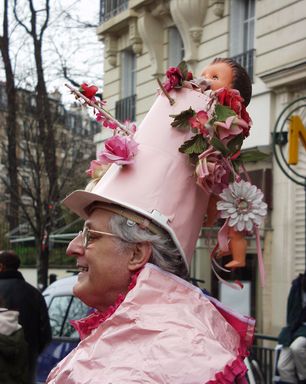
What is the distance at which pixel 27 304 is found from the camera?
24.4ft

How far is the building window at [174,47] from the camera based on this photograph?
1875 cm

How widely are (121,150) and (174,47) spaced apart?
647 inches

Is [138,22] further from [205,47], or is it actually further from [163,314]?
[163,314]

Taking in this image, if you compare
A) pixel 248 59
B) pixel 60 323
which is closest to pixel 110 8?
pixel 248 59

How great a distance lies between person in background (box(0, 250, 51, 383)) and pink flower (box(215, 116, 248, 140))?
195 inches

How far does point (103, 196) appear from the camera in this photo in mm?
2721

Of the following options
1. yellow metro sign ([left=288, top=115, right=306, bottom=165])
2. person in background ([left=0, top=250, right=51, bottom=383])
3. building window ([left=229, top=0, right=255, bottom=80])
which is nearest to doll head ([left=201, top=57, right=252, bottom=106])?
person in background ([left=0, top=250, right=51, bottom=383])

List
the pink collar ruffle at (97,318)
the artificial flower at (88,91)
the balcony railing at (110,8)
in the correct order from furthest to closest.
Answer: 1. the balcony railing at (110,8)
2. the artificial flower at (88,91)
3. the pink collar ruffle at (97,318)

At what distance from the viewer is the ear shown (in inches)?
106

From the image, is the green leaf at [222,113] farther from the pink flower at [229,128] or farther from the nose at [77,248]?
the nose at [77,248]

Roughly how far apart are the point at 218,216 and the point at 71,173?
16.8 metres

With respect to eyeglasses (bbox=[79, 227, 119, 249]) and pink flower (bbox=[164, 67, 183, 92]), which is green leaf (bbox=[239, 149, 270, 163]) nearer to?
pink flower (bbox=[164, 67, 183, 92])

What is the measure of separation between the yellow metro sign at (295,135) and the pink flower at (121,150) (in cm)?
879

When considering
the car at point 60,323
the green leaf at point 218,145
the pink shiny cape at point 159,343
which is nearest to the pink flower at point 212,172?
the green leaf at point 218,145
